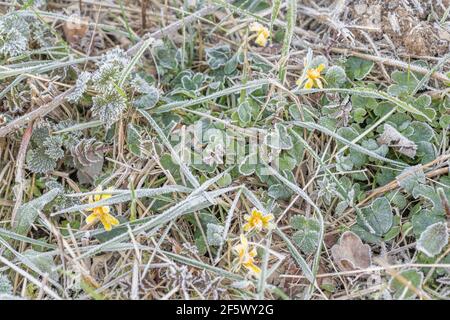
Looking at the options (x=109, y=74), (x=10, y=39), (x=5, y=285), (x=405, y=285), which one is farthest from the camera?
(x=10, y=39)

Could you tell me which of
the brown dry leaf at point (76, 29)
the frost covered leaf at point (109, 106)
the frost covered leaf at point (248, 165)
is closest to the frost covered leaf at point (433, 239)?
the frost covered leaf at point (248, 165)

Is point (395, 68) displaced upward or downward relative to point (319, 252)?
upward

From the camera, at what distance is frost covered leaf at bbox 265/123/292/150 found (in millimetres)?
1938

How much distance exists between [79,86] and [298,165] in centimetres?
86

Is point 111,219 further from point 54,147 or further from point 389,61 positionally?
point 389,61

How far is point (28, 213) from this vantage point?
190cm

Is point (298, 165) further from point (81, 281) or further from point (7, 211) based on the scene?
point (7, 211)

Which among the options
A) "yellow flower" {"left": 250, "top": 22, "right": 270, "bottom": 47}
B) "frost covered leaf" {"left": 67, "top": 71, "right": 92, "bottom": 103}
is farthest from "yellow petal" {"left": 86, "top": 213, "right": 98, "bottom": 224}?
"yellow flower" {"left": 250, "top": 22, "right": 270, "bottom": 47}

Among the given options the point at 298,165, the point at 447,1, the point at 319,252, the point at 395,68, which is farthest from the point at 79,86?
the point at 447,1

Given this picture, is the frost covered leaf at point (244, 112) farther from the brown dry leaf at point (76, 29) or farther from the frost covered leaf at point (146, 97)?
the brown dry leaf at point (76, 29)

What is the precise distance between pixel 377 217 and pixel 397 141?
11.8 inches

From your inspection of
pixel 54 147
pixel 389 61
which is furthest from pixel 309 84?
pixel 54 147

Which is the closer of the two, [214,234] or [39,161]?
[214,234]
